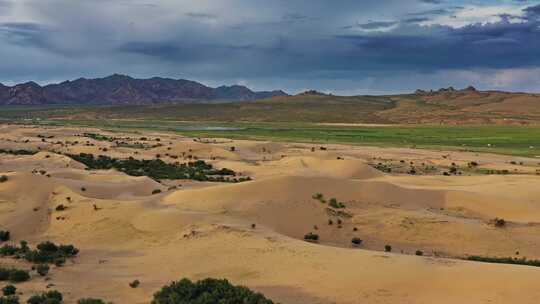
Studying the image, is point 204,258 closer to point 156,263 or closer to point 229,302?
point 156,263

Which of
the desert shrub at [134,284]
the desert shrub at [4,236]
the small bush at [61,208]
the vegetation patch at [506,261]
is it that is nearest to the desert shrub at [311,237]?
the vegetation patch at [506,261]

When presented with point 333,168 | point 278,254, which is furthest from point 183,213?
point 333,168

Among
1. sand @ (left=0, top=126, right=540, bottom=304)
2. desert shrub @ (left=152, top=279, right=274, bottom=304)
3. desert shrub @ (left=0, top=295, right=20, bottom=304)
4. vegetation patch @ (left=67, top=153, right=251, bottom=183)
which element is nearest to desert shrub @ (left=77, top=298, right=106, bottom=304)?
sand @ (left=0, top=126, right=540, bottom=304)

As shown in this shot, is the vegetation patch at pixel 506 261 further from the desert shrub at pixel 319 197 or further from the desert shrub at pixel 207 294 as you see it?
the desert shrub at pixel 207 294

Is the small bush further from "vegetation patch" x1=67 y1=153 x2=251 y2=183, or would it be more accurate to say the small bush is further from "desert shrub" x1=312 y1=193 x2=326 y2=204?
"vegetation patch" x1=67 y1=153 x2=251 y2=183

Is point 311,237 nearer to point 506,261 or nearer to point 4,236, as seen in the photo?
point 506,261

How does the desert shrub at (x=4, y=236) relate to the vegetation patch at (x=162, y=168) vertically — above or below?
below
